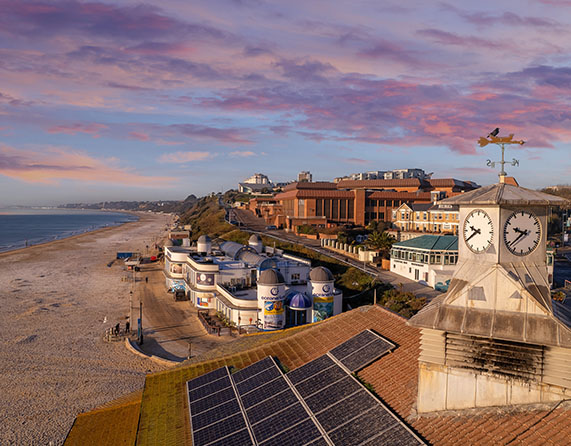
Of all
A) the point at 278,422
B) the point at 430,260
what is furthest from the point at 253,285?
the point at 278,422

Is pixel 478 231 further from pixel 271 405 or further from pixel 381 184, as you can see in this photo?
pixel 381 184

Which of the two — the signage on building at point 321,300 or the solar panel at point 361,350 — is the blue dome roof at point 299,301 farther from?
the solar panel at point 361,350

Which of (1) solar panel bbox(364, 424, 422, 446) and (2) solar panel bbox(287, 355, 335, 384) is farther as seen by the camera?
(2) solar panel bbox(287, 355, 335, 384)

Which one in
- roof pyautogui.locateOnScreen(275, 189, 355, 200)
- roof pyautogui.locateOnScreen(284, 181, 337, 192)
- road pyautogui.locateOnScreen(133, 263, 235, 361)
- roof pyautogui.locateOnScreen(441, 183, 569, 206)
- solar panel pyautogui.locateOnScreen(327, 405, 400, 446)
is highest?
roof pyautogui.locateOnScreen(284, 181, 337, 192)

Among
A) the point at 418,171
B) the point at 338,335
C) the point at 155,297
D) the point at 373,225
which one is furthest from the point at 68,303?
the point at 418,171

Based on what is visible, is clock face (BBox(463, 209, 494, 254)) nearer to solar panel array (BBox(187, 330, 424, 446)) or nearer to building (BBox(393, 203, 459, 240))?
solar panel array (BBox(187, 330, 424, 446))

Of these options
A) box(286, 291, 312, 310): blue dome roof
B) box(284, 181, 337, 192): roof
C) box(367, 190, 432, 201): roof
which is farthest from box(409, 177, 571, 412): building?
box(284, 181, 337, 192): roof
